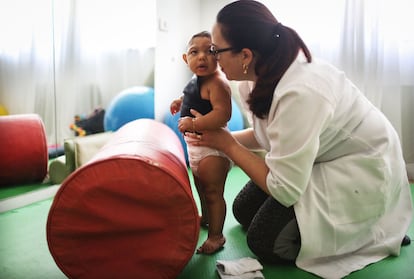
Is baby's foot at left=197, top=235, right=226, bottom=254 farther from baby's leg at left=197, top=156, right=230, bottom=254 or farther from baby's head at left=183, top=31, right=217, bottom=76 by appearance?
baby's head at left=183, top=31, right=217, bottom=76

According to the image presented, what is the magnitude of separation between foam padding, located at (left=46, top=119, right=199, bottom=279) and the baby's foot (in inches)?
13.3

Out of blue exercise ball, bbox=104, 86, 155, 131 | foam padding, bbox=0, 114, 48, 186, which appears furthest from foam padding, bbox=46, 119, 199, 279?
blue exercise ball, bbox=104, 86, 155, 131

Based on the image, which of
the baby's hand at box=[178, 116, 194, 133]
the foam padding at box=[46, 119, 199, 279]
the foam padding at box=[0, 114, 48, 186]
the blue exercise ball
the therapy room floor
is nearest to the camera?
the foam padding at box=[46, 119, 199, 279]

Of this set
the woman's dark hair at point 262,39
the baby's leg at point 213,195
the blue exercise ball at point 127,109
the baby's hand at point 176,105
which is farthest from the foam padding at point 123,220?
the blue exercise ball at point 127,109

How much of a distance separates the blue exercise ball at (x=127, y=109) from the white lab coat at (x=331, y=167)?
64.9 inches

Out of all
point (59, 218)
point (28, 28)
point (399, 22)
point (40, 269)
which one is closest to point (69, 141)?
point (28, 28)

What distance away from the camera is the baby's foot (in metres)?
1.54

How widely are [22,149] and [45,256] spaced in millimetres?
975

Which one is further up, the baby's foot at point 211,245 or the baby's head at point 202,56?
the baby's head at point 202,56

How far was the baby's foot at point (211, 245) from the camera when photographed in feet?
5.05

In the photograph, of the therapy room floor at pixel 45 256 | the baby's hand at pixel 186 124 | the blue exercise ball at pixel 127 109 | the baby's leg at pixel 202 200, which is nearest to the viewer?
the therapy room floor at pixel 45 256

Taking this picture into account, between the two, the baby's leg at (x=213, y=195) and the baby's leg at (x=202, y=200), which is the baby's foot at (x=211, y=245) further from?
the baby's leg at (x=202, y=200)

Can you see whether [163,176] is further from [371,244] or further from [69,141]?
[69,141]

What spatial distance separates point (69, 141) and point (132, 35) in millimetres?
1193
